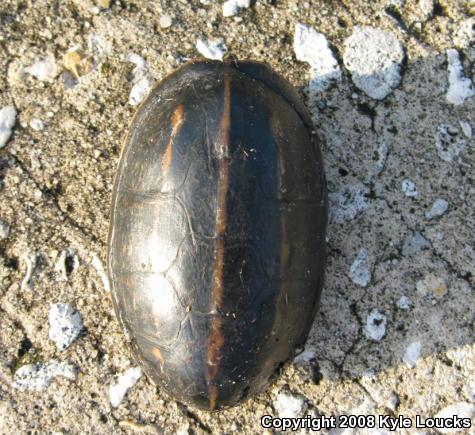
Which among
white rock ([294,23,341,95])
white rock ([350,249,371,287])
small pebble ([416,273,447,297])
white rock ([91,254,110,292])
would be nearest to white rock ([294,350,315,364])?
white rock ([350,249,371,287])

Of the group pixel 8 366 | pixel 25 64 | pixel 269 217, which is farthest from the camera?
pixel 25 64

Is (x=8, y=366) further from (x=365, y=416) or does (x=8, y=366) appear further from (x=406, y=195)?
(x=406, y=195)

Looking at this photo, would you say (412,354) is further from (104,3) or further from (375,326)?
(104,3)

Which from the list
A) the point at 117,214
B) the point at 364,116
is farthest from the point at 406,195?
the point at 117,214

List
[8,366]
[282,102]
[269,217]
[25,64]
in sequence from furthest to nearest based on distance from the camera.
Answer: [25,64] < [8,366] < [282,102] < [269,217]

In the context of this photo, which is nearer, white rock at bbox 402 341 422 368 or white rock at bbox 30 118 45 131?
white rock at bbox 402 341 422 368

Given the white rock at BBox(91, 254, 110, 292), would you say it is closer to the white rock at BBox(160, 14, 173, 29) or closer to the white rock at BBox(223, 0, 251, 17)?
the white rock at BBox(160, 14, 173, 29)
